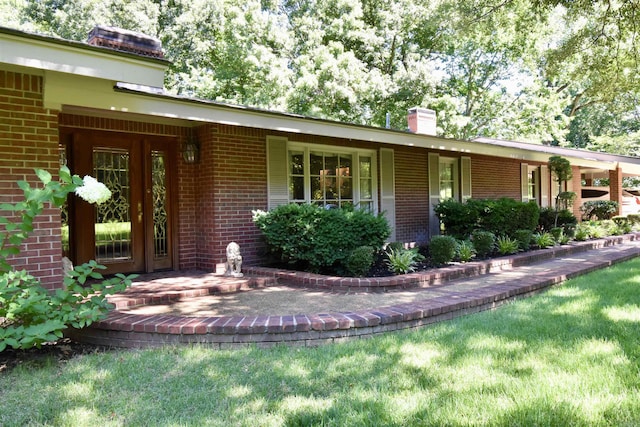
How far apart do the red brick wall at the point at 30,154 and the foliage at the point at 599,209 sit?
17222 millimetres

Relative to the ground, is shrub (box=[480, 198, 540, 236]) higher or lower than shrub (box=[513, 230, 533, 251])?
higher

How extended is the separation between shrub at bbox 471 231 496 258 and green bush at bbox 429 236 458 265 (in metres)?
1.07

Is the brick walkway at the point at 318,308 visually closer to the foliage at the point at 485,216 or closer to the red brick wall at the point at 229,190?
the red brick wall at the point at 229,190

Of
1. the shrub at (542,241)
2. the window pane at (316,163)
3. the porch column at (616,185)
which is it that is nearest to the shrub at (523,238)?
the shrub at (542,241)

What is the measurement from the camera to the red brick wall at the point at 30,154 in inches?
179

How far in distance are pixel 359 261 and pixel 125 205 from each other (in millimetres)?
3610

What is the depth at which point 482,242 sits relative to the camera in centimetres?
863

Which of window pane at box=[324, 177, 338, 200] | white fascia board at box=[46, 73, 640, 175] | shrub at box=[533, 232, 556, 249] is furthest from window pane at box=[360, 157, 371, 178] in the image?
shrub at box=[533, 232, 556, 249]

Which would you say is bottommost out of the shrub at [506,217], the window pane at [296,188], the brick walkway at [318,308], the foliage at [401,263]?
the brick walkway at [318,308]

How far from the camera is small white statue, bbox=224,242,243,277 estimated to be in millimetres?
6957

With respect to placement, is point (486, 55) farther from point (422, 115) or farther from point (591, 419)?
point (591, 419)

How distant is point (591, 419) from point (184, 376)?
2.58m

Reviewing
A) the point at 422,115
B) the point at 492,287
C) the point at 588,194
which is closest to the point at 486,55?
the point at 588,194

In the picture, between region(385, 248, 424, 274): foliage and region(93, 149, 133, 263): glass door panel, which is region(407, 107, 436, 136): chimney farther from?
region(93, 149, 133, 263): glass door panel
